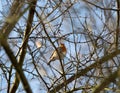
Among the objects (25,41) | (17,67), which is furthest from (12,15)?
(25,41)

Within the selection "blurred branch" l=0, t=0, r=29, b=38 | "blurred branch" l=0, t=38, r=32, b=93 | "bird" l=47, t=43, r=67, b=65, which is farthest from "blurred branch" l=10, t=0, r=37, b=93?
"blurred branch" l=0, t=38, r=32, b=93

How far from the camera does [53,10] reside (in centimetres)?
428

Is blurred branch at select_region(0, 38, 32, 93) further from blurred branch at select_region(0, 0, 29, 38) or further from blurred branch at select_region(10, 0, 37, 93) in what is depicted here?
blurred branch at select_region(10, 0, 37, 93)

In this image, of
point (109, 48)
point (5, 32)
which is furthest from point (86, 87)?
point (5, 32)

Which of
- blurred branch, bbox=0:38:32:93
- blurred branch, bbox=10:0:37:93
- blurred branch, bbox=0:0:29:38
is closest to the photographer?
blurred branch, bbox=0:38:32:93

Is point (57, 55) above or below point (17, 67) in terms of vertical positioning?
above

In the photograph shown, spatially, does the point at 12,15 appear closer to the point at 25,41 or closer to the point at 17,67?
the point at 17,67

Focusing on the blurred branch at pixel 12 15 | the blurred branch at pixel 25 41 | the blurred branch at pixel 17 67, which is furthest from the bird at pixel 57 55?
the blurred branch at pixel 17 67

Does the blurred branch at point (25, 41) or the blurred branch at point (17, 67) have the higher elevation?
the blurred branch at point (25, 41)

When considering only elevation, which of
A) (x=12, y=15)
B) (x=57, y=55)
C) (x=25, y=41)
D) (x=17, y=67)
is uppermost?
(x=25, y=41)

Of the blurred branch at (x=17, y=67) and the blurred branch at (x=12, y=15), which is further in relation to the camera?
the blurred branch at (x=12, y=15)

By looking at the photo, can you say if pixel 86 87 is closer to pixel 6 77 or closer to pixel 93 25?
pixel 93 25

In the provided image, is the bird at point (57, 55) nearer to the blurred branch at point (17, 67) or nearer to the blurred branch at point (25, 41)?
the blurred branch at point (25, 41)

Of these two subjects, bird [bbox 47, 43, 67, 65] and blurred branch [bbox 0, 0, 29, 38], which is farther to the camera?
bird [bbox 47, 43, 67, 65]
